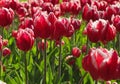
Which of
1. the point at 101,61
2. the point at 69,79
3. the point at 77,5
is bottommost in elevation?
the point at 69,79

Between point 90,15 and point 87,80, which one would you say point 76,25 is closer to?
point 90,15

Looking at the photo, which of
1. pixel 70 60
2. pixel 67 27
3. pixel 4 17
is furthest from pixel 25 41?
pixel 70 60

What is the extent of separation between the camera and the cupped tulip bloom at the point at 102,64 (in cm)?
267

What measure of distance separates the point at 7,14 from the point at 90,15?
41.1 inches

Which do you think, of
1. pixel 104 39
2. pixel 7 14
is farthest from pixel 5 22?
pixel 104 39

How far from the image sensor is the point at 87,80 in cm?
447

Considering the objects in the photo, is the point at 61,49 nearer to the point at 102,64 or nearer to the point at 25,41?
the point at 25,41

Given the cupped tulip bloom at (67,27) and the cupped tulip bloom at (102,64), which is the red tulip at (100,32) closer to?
the cupped tulip bloom at (67,27)

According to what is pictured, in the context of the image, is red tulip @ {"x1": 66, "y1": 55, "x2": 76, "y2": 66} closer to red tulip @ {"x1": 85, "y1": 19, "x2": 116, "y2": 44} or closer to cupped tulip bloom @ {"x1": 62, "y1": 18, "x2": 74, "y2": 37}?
cupped tulip bloom @ {"x1": 62, "y1": 18, "x2": 74, "y2": 37}

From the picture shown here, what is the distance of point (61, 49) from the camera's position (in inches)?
185

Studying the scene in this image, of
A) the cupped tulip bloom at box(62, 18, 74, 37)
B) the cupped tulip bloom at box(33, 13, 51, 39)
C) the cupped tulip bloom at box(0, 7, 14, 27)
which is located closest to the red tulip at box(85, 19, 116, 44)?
Answer: the cupped tulip bloom at box(62, 18, 74, 37)

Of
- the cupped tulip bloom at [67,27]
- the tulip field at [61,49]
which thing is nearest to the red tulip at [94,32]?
the tulip field at [61,49]

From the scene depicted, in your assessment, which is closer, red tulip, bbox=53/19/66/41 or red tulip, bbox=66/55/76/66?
red tulip, bbox=53/19/66/41

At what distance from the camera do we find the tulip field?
8.90ft
